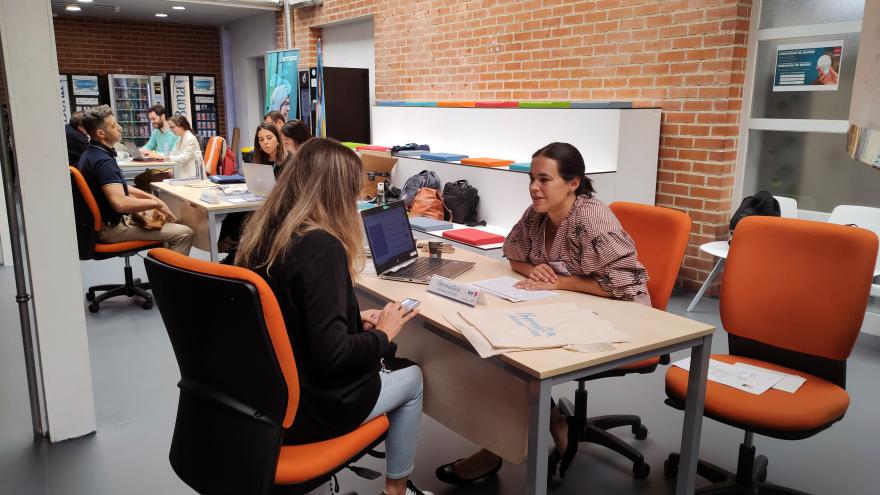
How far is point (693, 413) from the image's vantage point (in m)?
1.98

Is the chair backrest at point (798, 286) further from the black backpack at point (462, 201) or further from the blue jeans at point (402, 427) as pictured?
the black backpack at point (462, 201)

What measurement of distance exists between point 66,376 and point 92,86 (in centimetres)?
902

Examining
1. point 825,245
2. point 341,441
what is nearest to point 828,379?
point 825,245

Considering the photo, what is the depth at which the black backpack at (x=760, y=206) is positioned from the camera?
3.87m

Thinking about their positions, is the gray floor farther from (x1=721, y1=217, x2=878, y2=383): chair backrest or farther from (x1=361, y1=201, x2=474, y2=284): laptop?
(x1=361, y1=201, x2=474, y2=284): laptop

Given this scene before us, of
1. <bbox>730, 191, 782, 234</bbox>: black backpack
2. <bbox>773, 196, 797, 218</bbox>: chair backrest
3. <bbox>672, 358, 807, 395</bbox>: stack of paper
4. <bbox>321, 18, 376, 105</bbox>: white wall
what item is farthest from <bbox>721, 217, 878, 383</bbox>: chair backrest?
<bbox>321, 18, 376, 105</bbox>: white wall

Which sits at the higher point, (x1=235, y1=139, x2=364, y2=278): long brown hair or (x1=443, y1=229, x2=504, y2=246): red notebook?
(x1=235, y1=139, x2=364, y2=278): long brown hair

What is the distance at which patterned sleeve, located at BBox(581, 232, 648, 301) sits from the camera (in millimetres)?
2236

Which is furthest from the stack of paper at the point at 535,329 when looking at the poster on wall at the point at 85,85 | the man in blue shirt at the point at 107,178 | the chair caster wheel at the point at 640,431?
the poster on wall at the point at 85,85

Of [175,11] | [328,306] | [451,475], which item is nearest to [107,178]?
[451,475]

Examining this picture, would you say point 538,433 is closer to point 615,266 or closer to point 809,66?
point 615,266

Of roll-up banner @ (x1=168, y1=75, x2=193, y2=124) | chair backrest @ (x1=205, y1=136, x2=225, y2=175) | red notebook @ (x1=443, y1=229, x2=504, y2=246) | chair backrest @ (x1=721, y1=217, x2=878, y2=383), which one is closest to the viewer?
chair backrest @ (x1=721, y1=217, x2=878, y2=383)

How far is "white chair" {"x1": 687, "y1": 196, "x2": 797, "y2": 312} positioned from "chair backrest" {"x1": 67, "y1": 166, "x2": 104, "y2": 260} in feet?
12.3

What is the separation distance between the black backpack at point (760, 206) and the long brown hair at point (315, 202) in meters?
2.92
